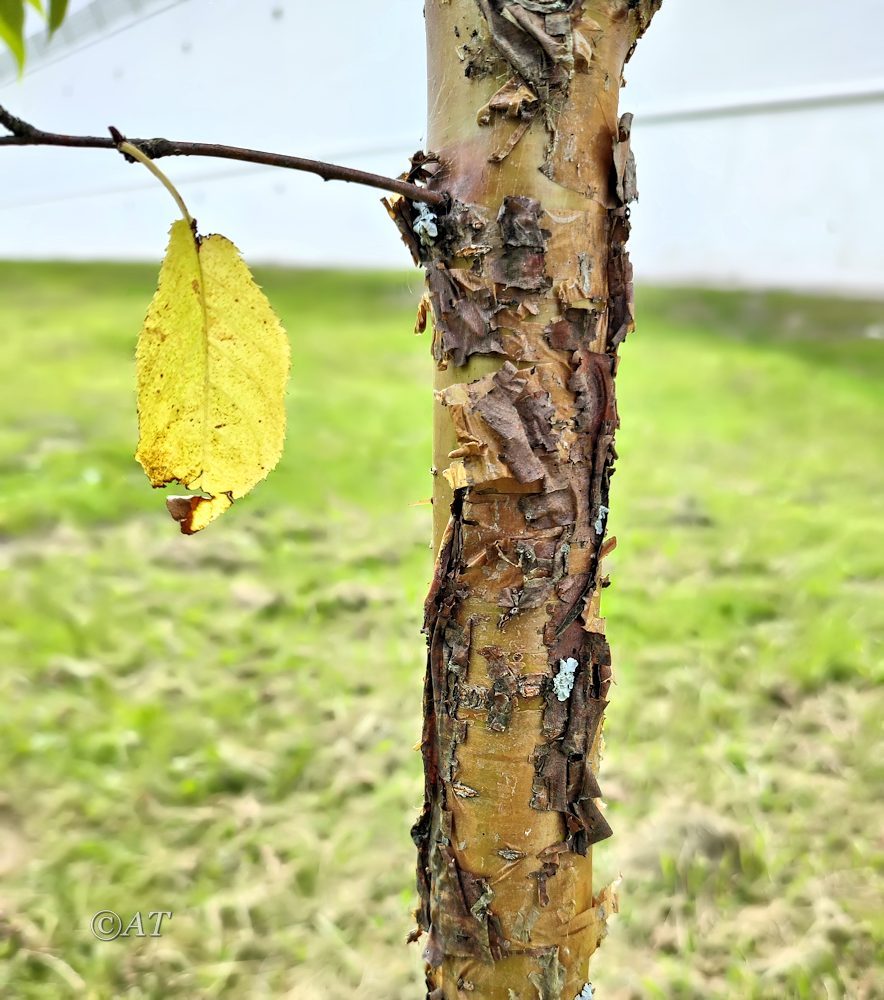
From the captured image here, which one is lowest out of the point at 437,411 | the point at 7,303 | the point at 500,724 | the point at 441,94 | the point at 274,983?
the point at 274,983

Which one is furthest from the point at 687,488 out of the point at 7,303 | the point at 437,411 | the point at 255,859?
the point at 7,303

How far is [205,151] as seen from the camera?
284 millimetres

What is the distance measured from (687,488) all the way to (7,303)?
2.02 m

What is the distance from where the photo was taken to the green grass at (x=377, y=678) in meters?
0.81

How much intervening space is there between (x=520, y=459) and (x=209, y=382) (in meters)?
0.14

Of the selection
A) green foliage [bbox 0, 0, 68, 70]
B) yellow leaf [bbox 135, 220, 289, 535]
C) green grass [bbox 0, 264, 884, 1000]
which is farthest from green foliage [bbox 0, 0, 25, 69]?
green grass [bbox 0, 264, 884, 1000]

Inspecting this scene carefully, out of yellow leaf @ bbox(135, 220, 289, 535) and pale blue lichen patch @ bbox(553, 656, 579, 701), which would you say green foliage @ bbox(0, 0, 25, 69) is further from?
pale blue lichen patch @ bbox(553, 656, 579, 701)

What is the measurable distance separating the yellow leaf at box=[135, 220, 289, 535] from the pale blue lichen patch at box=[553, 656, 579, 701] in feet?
0.58

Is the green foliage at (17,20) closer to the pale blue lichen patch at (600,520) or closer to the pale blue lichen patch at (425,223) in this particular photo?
the pale blue lichen patch at (425,223)

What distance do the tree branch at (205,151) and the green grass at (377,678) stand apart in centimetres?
73

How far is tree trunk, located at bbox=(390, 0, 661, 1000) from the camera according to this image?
1.15 feet

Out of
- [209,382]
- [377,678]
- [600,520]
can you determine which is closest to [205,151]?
[209,382]

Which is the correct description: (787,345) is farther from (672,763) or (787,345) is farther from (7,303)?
(7,303)

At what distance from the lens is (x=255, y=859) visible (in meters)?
0.90
